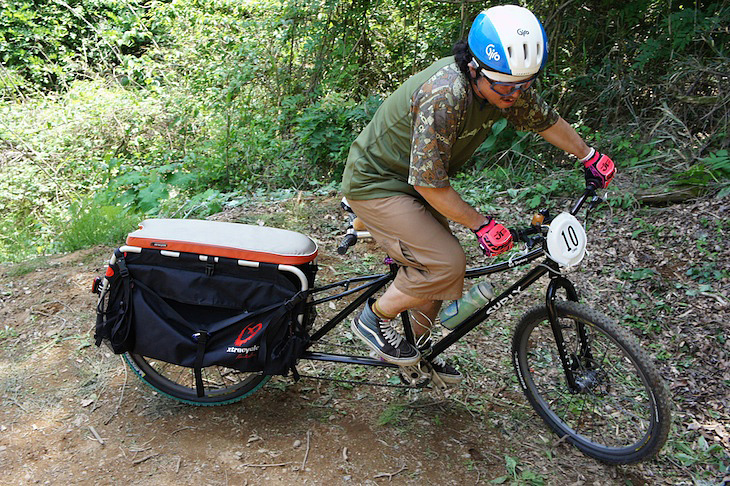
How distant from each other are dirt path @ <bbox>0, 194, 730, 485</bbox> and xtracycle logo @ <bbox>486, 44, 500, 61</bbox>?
1910 mm

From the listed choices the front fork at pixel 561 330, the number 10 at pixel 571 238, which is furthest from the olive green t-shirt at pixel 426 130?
the front fork at pixel 561 330

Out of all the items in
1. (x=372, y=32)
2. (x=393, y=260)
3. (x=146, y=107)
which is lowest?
(x=146, y=107)

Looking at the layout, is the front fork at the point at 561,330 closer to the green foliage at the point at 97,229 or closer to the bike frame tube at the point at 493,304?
the bike frame tube at the point at 493,304

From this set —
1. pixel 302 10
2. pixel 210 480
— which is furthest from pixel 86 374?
pixel 302 10

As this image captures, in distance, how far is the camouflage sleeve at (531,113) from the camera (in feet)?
8.95

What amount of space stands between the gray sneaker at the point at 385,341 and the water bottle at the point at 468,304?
24 centimetres

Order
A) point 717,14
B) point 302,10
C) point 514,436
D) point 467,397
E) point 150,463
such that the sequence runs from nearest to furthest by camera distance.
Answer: point 150,463 → point 514,436 → point 467,397 → point 717,14 → point 302,10

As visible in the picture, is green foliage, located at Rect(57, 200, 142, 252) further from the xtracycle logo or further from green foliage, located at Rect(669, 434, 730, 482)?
green foliage, located at Rect(669, 434, 730, 482)

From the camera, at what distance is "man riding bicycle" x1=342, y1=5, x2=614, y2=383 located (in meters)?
2.37

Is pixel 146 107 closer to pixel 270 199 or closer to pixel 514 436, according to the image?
pixel 270 199

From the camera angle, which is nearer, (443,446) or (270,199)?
(443,446)

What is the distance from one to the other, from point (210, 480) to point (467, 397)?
4.86 feet

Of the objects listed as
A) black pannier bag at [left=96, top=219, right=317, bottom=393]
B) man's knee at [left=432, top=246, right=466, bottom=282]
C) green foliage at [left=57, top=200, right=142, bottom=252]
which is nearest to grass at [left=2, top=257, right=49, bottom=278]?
green foliage at [left=57, top=200, right=142, bottom=252]

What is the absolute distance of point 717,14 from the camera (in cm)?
506
